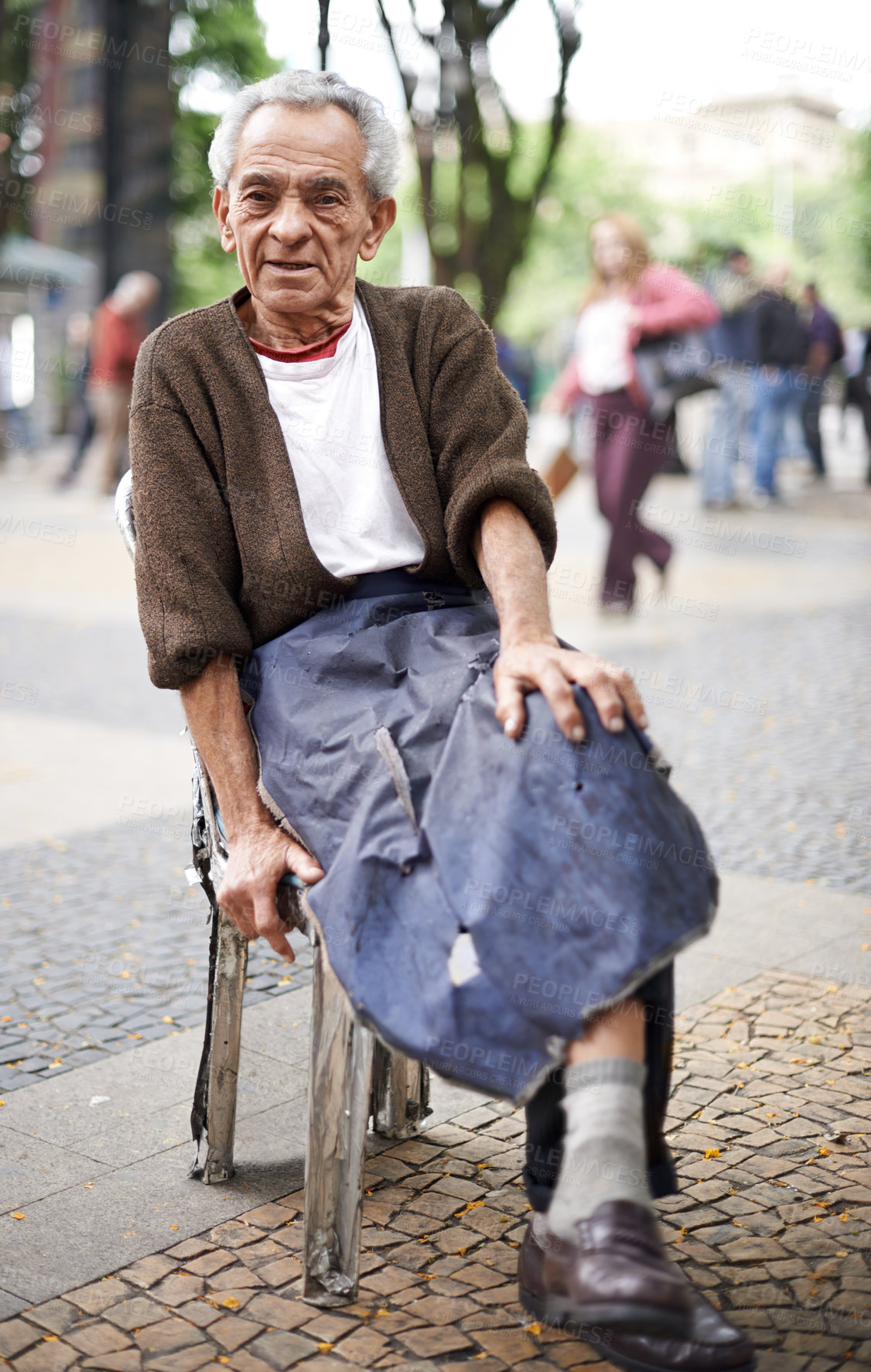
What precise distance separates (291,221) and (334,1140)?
159cm

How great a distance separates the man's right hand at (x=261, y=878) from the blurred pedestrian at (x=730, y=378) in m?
13.6

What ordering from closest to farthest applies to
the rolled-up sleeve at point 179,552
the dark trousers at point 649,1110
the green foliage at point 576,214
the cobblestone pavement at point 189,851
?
1. the dark trousers at point 649,1110
2. the rolled-up sleeve at point 179,552
3. the cobblestone pavement at point 189,851
4. the green foliage at point 576,214

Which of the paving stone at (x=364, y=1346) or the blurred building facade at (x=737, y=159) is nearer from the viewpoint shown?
the paving stone at (x=364, y=1346)

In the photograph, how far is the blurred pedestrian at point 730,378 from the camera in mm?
15531

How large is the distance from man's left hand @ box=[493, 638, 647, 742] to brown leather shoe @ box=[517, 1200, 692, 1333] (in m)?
0.65

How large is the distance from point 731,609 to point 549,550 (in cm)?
729

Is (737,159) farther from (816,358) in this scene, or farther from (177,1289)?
(177,1289)

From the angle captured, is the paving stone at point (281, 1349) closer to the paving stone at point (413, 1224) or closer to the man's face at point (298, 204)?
the paving stone at point (413, 1224)

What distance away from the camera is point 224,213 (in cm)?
284

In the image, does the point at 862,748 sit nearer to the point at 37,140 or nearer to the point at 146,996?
the point at 146,996

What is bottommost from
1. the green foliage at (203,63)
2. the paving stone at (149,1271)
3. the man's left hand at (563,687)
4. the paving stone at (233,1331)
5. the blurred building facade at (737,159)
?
the paving stone at (149,1271)

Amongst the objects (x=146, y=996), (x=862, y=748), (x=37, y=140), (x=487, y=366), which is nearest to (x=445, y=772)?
(x=487, y=366)

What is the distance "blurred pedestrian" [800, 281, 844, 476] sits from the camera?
17.5 meters

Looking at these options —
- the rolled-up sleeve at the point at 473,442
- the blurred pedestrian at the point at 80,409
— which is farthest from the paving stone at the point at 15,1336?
the blurred pedestrian at the point at 80,409
